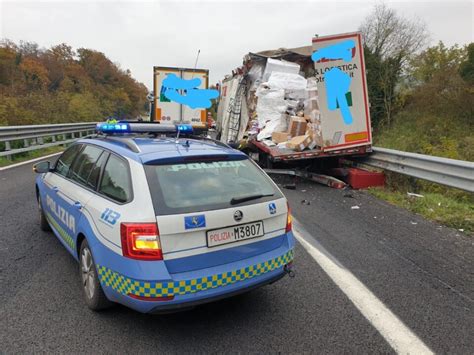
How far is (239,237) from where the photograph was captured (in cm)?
284

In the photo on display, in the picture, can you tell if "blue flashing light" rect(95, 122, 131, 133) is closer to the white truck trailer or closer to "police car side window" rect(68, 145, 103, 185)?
"police car side window" rect(68, 145, 103, 185)

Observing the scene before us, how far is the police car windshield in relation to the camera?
2727 mm

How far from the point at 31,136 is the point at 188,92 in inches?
243

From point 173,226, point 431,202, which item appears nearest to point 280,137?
point 431,202

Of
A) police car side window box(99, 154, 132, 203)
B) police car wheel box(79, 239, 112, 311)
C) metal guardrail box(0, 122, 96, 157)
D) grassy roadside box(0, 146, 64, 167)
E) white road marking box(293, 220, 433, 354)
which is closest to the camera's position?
white road marking box(293, 220, 433, 354)

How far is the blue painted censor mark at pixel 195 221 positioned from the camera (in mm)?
2625

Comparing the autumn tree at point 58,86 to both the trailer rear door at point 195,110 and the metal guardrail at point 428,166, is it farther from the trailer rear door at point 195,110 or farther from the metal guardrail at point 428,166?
the metal guardrail at point 428,166

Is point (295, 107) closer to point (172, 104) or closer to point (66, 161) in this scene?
point (172, 104)

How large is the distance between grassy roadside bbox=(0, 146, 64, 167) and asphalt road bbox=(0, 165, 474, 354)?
7733 millimetres

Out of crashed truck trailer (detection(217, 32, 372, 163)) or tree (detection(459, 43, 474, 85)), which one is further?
tree (detection(459, 43, 474, 85))

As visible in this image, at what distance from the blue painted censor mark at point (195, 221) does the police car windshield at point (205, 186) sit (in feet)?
0.21

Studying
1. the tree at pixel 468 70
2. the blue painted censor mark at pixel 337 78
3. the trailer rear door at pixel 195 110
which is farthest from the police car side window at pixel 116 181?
the tree at pixel 468 70

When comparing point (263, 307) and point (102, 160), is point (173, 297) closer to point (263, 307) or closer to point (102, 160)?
point (263, 307)

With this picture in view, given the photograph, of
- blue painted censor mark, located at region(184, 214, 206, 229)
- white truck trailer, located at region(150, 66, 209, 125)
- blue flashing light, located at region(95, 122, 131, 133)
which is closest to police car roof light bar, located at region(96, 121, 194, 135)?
blue flashing light, located at region(95, 122, 131, 133)
